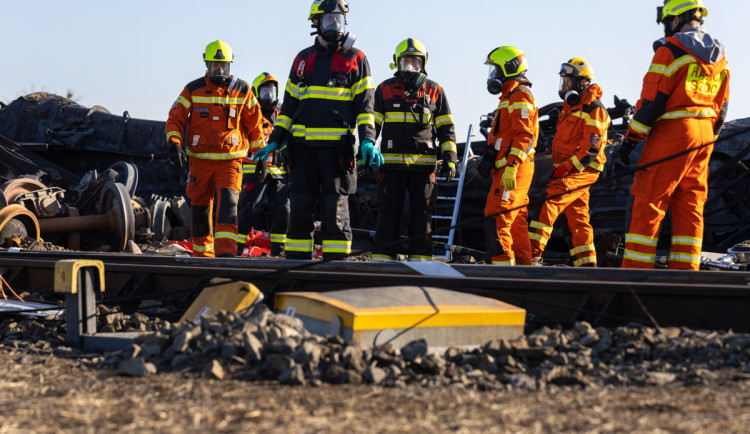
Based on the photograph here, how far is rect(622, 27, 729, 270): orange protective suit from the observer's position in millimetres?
5883

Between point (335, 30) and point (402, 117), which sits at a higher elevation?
point (335, 30)

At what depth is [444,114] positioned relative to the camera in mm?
8086

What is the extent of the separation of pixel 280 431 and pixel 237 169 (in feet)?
20.1

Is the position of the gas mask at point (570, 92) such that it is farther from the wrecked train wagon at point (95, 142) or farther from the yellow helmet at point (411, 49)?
the wrecked train wagon at point (95, 142)

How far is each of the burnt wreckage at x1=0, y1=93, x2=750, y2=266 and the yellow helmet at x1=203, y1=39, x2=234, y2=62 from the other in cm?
331

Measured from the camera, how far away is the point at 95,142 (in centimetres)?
1592

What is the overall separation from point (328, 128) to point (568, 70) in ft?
9.95

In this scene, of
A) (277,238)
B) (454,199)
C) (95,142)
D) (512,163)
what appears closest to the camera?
(512,163)

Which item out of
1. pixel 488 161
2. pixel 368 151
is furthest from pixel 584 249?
pixel 368 151

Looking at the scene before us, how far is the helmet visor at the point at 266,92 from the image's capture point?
10.6 m

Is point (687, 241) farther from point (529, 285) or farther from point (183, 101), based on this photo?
point (183, 101)

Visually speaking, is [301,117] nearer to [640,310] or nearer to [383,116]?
[383,116]

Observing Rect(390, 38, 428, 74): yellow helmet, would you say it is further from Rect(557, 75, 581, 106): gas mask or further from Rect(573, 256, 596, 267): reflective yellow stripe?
Rect(573, 256, 596, 267): reflective yellow stripe

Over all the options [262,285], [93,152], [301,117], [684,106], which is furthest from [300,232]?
[93,152]
